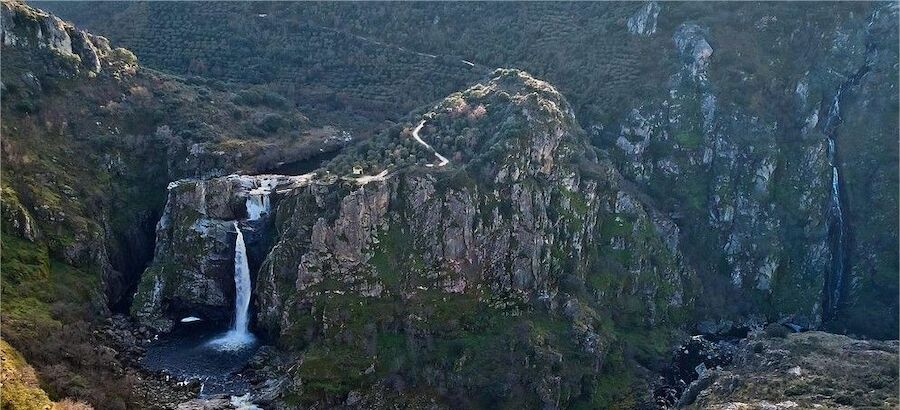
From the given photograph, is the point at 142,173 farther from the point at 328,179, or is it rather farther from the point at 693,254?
the point at 693,254

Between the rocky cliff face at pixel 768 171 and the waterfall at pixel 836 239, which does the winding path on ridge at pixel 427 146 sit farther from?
the waterfall at pixel 836 239

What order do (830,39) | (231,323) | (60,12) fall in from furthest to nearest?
(60,12)
(830,39)
(231,323)

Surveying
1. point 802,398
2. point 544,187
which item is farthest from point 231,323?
point 802,398

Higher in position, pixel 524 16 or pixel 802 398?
pixel 524 16

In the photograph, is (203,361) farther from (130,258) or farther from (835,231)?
(835,231)

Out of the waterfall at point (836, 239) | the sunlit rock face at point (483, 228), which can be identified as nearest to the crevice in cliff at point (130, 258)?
the sunlit rock face at point (483, 228)

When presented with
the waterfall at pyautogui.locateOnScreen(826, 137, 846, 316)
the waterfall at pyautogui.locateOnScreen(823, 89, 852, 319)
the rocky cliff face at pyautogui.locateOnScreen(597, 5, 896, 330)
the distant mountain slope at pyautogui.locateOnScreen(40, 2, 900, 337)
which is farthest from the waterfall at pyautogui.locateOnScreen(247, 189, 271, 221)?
the waterfall at pyautogui.locateOnScreen(826, 137, 846, 316)
